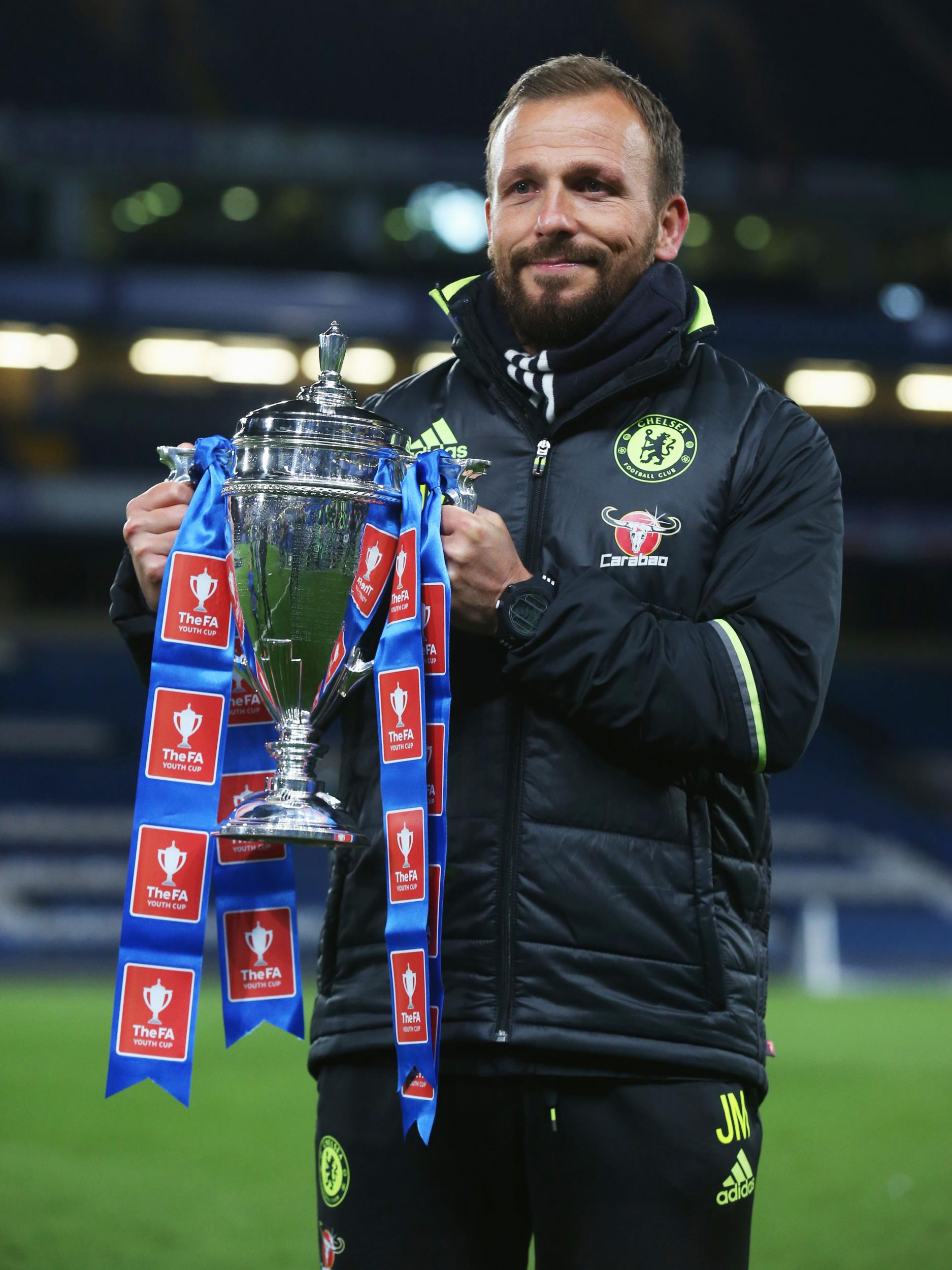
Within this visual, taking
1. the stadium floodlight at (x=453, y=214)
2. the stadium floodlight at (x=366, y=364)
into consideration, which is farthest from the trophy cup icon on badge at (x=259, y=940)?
the stadium floodlight at (x=453, y=214)

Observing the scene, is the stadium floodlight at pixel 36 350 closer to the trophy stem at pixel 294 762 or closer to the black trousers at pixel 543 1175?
the trophy stem at pixel 294 762

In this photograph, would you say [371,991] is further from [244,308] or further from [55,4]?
[55,4]

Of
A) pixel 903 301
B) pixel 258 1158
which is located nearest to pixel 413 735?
pixel 258 1158

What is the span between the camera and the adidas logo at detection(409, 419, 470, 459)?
1.47m

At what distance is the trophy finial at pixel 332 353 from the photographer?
1.42 m

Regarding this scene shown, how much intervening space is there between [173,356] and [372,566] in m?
13.9

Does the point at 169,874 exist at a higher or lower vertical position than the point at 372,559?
lower

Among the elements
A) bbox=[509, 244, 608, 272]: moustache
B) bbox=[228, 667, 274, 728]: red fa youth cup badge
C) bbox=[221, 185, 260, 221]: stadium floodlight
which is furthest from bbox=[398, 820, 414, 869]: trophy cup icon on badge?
bbox=[221, 185, 260, 221]: stadium floodlight

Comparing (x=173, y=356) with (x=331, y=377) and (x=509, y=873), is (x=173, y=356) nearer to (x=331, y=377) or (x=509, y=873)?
(x=331, y=377)

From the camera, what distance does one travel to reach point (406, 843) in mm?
1263

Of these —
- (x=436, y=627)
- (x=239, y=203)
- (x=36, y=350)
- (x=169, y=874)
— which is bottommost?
(x=169, y=874)

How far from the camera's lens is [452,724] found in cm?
137

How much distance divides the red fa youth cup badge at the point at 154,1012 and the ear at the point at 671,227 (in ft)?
2.72

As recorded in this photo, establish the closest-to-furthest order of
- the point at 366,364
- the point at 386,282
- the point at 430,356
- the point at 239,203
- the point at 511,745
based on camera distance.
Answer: the point at 511,745 < the point at 386,282 < the point at 430,356 < the point at 366,364 < the point at 239,203
